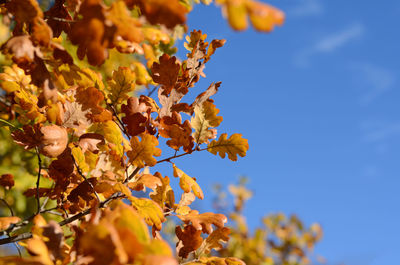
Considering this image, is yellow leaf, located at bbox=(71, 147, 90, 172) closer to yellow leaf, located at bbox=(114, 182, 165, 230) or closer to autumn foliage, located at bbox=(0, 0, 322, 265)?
autumn foliage, located at bbox=(0, 0, 322, 265)

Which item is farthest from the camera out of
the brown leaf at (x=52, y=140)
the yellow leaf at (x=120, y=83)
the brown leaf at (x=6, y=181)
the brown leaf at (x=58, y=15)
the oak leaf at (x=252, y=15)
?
the brown leaf at (x=6, y=181)

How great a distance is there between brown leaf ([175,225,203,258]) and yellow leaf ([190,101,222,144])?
14.3 inches

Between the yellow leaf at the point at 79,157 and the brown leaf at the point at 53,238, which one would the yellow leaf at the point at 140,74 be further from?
the brown leaf at the point at 53,238

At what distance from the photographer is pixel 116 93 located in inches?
63.1

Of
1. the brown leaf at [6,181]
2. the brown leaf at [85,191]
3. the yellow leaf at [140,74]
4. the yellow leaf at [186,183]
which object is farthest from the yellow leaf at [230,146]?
the brown leaf at [6,181]

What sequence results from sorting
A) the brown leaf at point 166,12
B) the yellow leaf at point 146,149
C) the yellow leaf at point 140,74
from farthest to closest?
the yellow leaf at point 140,74 → the yellow leaf at point 146,149 → the brown leaf at point 166,12

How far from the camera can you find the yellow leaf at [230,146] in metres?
1.48

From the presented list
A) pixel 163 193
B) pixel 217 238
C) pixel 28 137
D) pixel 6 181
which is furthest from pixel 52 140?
pixel 6 181

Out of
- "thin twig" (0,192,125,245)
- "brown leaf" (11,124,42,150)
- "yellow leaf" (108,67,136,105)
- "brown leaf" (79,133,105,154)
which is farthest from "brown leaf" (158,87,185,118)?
"brown leaf" (11,124,42,150)

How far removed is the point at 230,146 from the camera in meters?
1.50

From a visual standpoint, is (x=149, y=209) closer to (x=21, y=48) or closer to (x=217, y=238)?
(x=217, y=238)

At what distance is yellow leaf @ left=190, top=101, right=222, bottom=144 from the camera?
57.1 inches

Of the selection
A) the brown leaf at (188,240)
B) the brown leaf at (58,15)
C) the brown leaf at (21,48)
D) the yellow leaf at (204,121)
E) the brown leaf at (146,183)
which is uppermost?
the brown leaf at (58,15)

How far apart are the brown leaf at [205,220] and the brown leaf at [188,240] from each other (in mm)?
61
